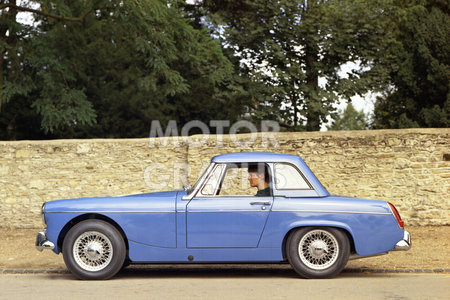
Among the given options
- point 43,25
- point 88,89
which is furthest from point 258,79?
point 43,25

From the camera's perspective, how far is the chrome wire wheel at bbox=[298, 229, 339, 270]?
8383 millimetres

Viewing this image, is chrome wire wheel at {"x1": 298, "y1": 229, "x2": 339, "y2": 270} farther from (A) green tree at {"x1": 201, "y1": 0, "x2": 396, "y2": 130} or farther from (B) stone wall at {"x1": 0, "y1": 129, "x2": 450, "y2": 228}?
(A) green tree at {"x1": 201, "y1": 0, "x2": 396, "y2": 130}

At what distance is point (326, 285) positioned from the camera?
790 centimetres

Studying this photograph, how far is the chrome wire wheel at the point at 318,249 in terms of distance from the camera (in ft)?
27.5

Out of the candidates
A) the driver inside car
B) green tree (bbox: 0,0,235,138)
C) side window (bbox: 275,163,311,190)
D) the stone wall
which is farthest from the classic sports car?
green tree (bbox: 0,0,235,138)

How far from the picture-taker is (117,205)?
28.2 ft

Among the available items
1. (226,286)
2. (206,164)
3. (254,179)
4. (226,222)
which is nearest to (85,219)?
(226,222)

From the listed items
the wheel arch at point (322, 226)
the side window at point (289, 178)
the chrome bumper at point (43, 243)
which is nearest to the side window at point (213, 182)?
the side window at point (289, 178)

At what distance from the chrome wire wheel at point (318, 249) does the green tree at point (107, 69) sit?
1424cm

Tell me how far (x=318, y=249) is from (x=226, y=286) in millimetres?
1252

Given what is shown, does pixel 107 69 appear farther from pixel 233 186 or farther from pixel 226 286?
pixel 226 286

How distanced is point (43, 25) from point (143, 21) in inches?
311

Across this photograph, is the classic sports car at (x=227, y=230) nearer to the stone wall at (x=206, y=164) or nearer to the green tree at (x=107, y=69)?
the stone wall at (x=206, y=164)

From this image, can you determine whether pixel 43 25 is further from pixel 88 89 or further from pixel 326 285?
pixel 326 285
